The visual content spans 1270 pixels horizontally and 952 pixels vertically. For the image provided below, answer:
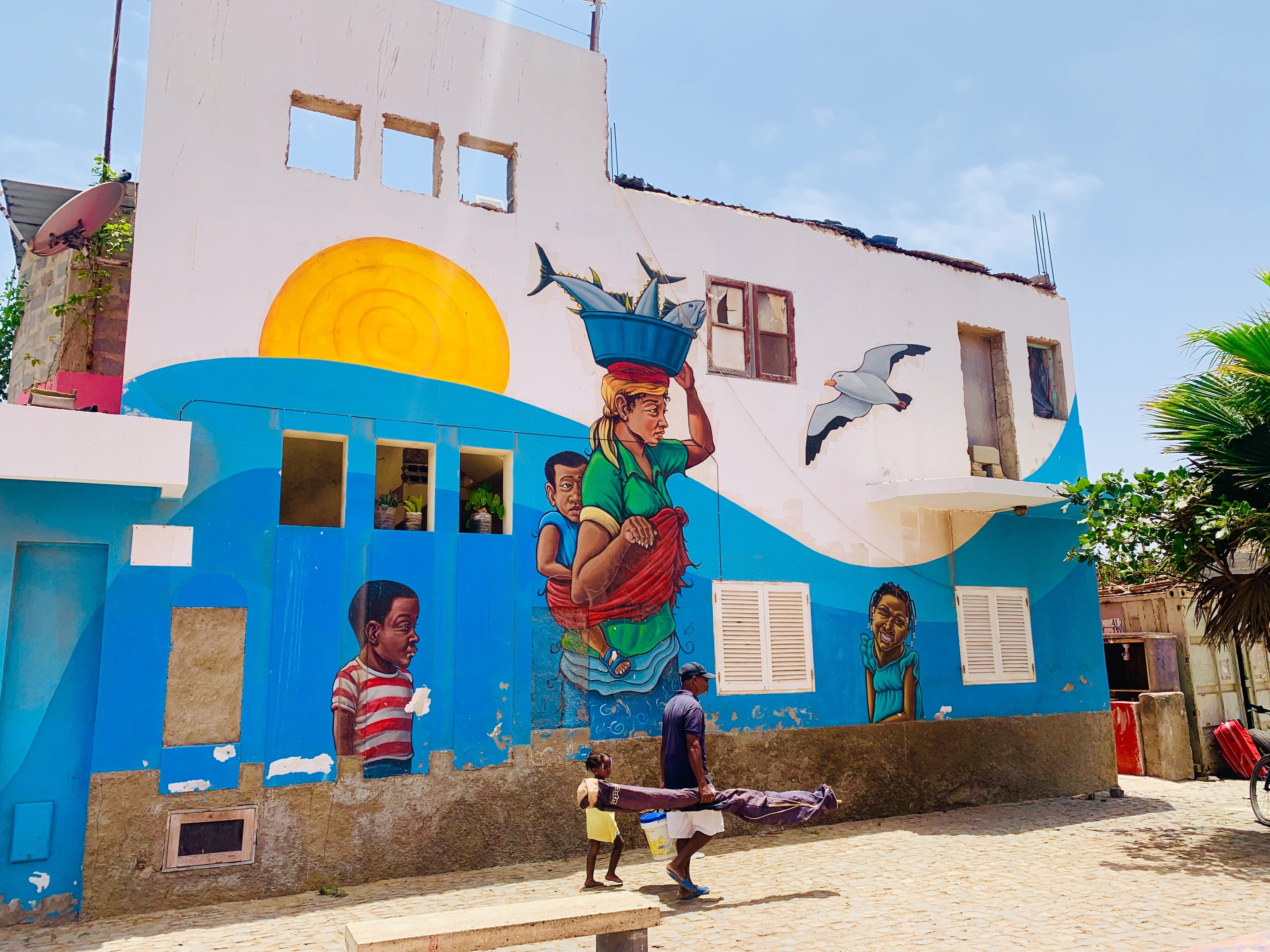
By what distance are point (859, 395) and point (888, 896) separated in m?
6.71

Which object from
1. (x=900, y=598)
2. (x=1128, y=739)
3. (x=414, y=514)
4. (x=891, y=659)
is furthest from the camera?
(x=1128, y=739)

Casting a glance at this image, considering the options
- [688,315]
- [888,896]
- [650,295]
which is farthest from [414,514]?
[888,896]

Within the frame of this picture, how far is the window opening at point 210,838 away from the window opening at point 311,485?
Result: 4.35m

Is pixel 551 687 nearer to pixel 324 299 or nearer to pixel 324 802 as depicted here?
pixel 324 802

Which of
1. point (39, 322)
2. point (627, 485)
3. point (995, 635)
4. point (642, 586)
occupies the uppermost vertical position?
point (39, 322)

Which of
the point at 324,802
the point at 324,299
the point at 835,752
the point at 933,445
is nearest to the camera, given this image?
the point at 324,802

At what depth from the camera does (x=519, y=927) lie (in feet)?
17.2

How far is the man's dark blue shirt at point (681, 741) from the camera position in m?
7.74

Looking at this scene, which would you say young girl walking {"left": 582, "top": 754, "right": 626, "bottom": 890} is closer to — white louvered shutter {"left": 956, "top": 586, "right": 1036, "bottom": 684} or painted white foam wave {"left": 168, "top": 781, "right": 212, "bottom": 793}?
painted white foam wave {"left": 168, "top": 781, "right": 212, "bottom": 793}

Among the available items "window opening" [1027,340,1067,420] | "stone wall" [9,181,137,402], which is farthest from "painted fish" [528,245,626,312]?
"window opening" [1027,340,1067,420]

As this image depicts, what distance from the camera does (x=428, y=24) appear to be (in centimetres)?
1023

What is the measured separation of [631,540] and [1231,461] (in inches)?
251

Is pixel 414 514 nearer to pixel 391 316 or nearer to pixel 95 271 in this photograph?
pixel 391 316

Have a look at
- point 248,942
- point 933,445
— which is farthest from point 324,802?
point 933,445
